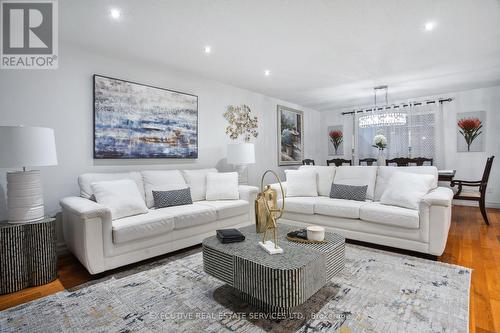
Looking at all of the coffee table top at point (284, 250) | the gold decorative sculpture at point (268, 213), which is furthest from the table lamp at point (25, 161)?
the gold decorative sculpture at point (268, 213)

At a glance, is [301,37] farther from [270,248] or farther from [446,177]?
[446,177]

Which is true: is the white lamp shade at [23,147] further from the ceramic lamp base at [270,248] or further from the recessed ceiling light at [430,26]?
the recessed ceiling light at [430,26]

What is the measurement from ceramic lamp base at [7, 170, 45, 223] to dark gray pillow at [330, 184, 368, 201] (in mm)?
3404

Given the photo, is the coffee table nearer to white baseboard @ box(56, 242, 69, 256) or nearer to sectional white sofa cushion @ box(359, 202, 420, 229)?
sectional white sofa cushion @ box(359, 202, 420, 229)

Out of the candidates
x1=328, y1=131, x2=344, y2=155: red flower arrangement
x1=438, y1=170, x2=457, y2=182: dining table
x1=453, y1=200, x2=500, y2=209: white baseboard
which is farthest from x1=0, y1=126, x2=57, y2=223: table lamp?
x1=453, y1=200, x2=500, y2=209: white baseboard

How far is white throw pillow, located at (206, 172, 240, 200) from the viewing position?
363 cm

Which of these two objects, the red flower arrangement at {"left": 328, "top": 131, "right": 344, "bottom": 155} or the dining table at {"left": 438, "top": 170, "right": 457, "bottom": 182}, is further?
the red flower arrangement at {"left": 328, "top": 131, "right": 344, "bottom": 155}

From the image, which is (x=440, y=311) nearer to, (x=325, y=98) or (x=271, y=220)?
(x=271, y=220)

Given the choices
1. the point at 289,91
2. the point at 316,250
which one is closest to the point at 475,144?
the point at 289,91

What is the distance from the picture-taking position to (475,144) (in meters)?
5.28

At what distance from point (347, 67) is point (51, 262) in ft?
13.9

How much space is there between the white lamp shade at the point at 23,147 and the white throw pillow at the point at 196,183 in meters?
1.67

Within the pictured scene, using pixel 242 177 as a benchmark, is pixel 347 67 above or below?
above

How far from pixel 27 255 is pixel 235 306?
5.96 feet
